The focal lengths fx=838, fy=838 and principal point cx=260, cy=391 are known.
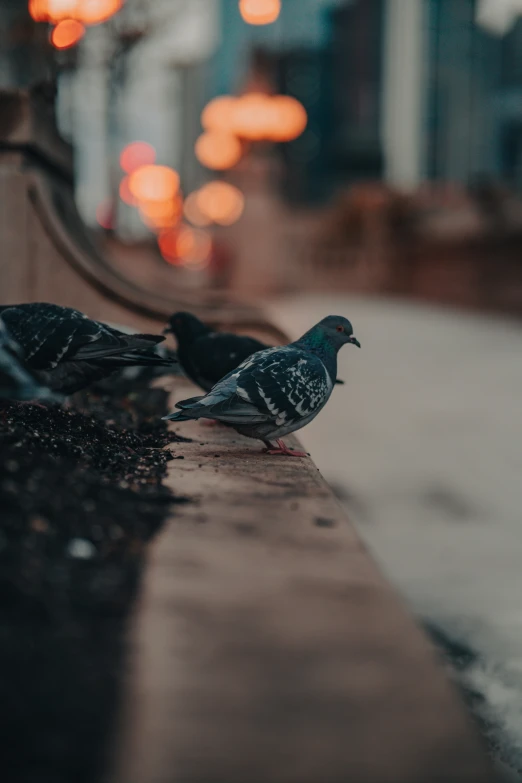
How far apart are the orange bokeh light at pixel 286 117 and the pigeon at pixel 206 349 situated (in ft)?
53.0

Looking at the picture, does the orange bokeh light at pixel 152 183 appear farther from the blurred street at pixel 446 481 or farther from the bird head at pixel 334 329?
the bird head at pixel 334 329

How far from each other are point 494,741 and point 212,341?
2169mm

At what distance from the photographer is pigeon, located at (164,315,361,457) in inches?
122

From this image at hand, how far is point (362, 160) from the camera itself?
176 ft

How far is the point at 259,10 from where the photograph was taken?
15219 millimetres

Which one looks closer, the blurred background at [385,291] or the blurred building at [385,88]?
the blurred background at [385,291]

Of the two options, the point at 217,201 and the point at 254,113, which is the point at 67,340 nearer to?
the point at 254,113

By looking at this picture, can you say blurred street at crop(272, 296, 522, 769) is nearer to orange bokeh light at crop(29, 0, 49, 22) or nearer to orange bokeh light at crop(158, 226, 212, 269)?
orange bokeh light at crop(29, 0, 49, 22)

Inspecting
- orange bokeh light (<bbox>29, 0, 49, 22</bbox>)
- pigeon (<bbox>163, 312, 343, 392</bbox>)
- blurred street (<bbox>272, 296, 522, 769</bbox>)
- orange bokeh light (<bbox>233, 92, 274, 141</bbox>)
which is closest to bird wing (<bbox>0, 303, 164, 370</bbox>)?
pigeon (<bbox>163, 312, 343, 392</bbox>)

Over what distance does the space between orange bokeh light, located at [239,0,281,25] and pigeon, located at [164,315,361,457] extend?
44.5ft

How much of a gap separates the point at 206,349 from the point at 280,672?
2.61 metres

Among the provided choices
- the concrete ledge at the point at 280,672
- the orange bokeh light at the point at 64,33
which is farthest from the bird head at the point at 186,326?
the orange bokeh light at the point at 64,33

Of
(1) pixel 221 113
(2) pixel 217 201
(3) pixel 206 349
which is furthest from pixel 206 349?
(2) pixel 217 201

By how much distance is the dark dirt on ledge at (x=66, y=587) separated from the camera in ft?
4.82
